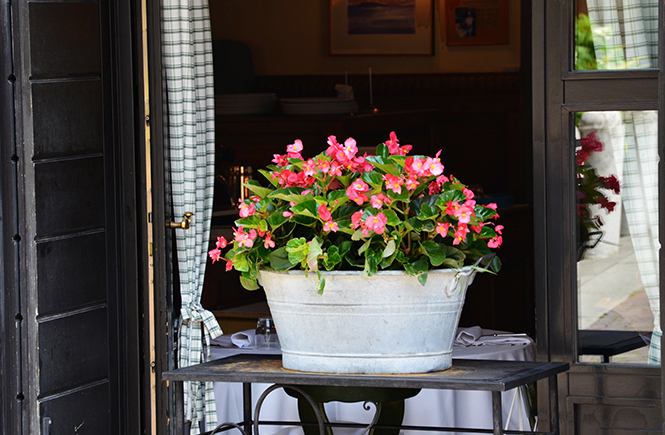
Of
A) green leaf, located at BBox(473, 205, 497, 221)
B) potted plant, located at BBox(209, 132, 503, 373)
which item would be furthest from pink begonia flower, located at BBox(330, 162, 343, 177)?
green leaf, located at BBox(473, 205, 497, 221)

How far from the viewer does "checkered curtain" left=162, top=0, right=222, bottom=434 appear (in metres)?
3.34

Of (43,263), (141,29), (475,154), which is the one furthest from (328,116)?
(43,263)

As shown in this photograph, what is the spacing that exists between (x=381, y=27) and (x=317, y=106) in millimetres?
1742

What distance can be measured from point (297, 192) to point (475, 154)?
493 cm

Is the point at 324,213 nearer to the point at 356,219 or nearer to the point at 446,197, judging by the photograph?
the point at 356,219

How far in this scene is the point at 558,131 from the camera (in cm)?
289

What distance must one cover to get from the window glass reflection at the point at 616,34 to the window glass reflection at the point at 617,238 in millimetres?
157

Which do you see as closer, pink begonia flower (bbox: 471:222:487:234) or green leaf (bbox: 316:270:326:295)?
green leaf (bbox: 316:270:326:295)

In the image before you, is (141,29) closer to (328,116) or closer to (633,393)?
(633,393)

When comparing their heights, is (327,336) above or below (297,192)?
below

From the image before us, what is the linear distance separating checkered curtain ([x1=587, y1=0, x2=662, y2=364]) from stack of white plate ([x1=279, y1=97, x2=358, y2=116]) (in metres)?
3.14

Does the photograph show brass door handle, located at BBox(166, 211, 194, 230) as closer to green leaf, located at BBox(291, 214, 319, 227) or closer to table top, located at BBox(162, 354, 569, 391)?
table top, located at BBox(162, 354, 569, 391)

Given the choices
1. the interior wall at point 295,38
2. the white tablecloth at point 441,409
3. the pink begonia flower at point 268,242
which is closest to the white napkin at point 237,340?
the white tablecloth at point 441,409

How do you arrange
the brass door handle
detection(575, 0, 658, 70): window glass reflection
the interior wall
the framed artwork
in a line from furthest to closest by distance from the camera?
the interior wall < the framed artwork < the brass door handle < detection(575, 0, 658, 70): window glass reflection
